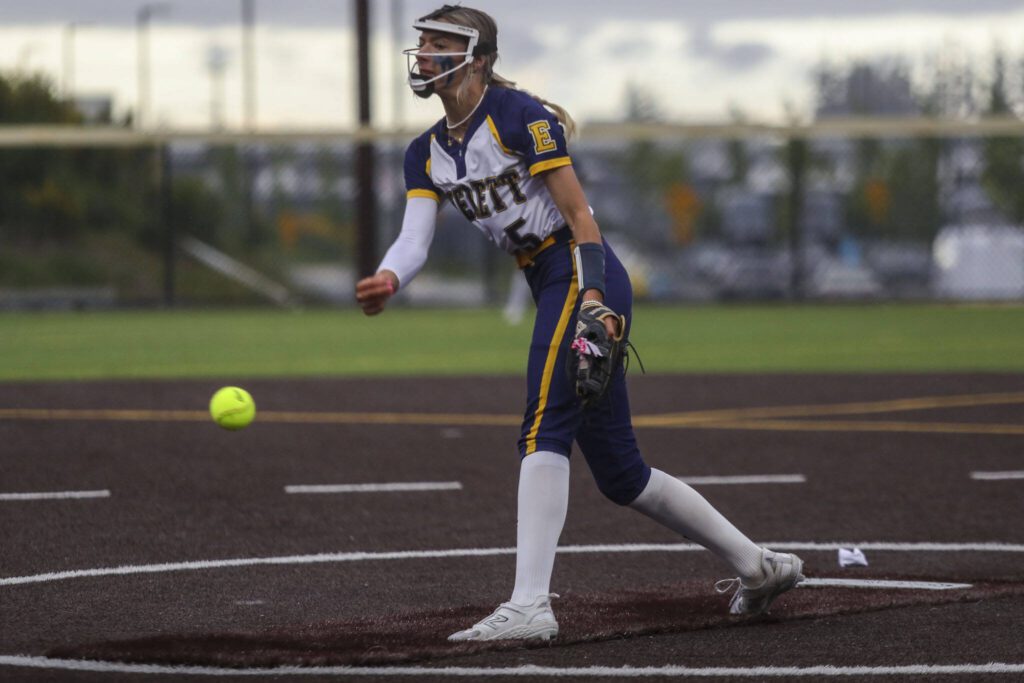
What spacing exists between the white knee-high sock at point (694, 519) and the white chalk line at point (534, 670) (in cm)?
84

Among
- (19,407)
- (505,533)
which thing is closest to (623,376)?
(505,533)

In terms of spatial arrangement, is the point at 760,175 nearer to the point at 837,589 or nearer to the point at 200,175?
the point at 200,175

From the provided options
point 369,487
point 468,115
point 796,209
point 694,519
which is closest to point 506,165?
point 468,115

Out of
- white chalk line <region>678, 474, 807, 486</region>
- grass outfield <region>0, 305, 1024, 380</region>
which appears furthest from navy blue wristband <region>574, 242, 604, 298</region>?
grass outfield <region>0, 305, 1024, 380</region>

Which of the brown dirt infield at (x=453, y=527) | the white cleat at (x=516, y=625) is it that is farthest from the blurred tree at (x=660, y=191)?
the white cleat at (x=516, y=625)

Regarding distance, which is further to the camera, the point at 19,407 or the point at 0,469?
the point at 19,407

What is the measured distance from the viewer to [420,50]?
552 centimetres

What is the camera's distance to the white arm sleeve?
571 cm

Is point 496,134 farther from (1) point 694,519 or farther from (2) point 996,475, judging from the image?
(2) point 996,475

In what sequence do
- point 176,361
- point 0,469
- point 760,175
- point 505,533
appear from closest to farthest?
1. point 505,533
2. point 0,469
3. point 176,361
4. point 760,175

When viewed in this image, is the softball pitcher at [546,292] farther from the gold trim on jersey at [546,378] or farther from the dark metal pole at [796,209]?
the dark metal pole at [796,209]

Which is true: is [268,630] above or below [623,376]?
below

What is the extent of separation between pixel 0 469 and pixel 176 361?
7.77 m

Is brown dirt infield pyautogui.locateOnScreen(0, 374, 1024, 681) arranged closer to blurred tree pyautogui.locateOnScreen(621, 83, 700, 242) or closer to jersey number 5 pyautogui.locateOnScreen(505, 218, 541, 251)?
jersey number 5 pyautogui.locateOnScreen(505, 218, 541, 251)
